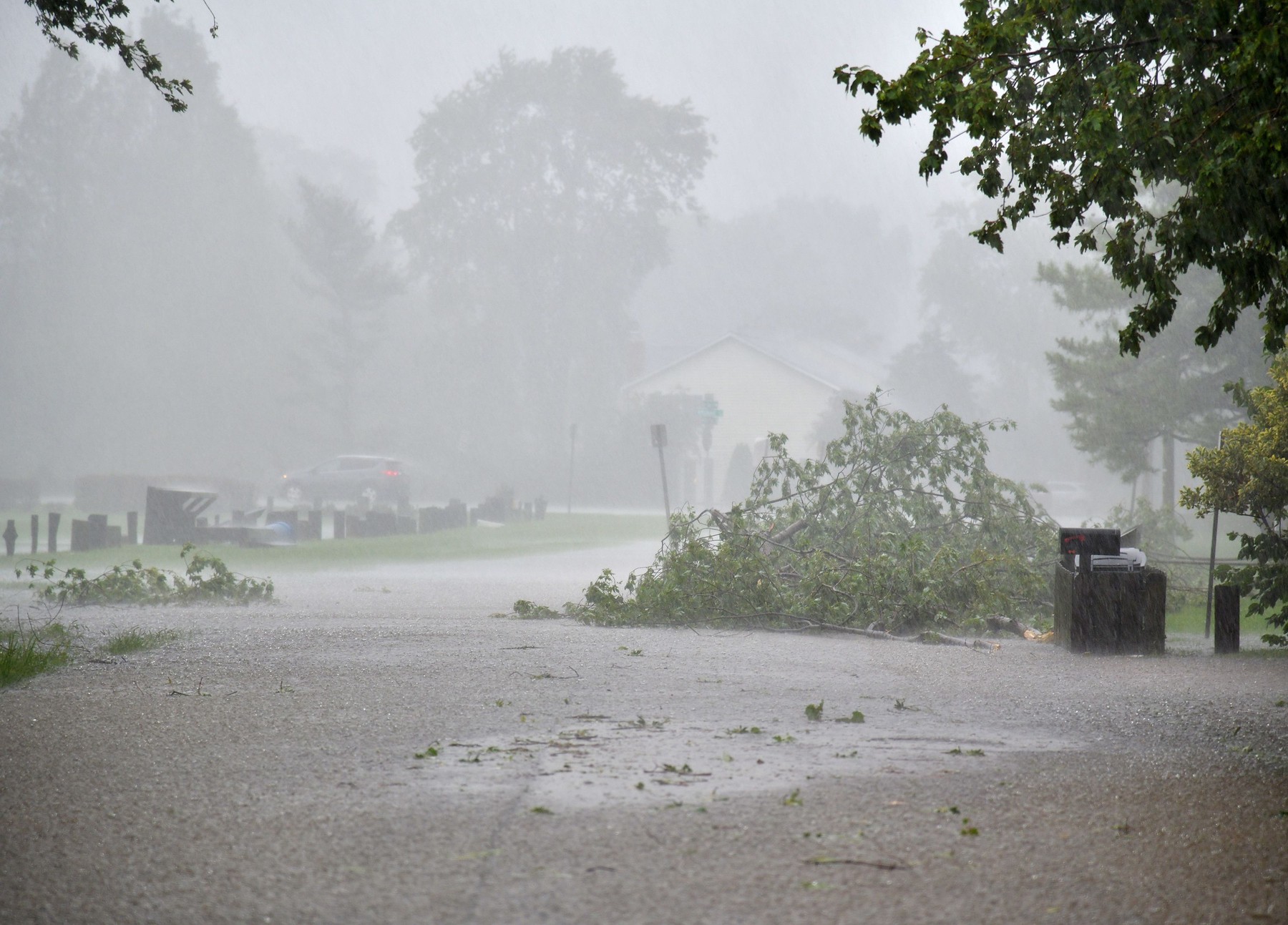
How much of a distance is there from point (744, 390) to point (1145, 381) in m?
29.6

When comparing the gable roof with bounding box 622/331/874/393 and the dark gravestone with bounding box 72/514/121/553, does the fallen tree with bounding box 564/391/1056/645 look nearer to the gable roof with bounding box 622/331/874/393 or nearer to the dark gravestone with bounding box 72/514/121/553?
the dark gravestone with bounding box 72/514/121/553

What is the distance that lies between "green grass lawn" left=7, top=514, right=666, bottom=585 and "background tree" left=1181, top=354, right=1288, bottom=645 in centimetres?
1315

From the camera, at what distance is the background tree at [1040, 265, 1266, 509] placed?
23.0m

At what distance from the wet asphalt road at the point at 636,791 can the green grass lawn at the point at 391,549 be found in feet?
37.0

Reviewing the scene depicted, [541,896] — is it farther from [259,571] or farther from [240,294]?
[240,294]

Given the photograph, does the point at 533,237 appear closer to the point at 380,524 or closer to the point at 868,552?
the point at 380,524

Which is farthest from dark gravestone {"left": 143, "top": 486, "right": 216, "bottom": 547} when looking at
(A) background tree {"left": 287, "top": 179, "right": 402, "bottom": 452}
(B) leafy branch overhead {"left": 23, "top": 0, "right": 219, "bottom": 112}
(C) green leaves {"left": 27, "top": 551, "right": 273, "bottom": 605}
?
(A) background tree {"left": 287, "top": 179, "right": 402, "bottom": 452}

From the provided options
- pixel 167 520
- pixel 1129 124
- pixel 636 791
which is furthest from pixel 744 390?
pixel 636 791

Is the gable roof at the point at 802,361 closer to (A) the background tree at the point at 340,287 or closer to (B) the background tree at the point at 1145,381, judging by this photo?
(A) the background tree at the point at 340,287

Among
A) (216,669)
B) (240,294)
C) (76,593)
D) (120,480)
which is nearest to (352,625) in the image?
(216,669)

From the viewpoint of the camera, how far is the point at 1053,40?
254 inches

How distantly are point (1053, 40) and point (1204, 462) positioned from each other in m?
4.92

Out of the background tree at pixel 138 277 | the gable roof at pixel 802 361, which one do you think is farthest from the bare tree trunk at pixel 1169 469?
the background tree at pixel 138 277

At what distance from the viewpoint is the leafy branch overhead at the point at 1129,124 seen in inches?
223
